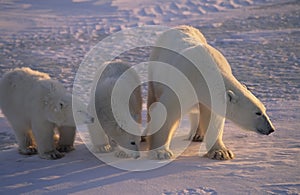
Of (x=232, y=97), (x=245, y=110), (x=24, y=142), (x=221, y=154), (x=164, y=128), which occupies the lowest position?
(x=221, y=154)

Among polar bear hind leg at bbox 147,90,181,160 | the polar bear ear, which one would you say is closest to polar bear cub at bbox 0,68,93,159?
polar bear hind leg at bbox 147,90,181,160

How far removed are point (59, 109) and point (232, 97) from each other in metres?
1.50

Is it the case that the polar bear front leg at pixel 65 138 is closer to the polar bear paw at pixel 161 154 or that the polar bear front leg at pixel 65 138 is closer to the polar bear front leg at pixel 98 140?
the polar bear front leg at pixel 98 140

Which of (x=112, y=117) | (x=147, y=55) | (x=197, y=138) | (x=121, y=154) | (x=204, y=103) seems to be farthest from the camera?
(x=147, y=55)

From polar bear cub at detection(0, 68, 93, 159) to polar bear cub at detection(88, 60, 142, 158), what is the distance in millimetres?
265

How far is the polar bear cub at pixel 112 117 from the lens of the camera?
3885 millimetres

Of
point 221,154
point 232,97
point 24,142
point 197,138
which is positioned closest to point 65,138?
point 24,142

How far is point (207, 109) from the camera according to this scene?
397cm

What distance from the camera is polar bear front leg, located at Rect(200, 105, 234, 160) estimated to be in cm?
377

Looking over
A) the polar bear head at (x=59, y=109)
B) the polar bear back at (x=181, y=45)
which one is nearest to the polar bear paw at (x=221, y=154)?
the polar bear back at (x=181, y=45)

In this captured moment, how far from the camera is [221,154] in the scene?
3.76 metres

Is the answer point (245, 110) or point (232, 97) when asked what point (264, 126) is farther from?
point (232, 97)

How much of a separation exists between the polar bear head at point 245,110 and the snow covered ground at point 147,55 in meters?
0.27

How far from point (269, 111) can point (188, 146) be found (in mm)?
Answer: 1367
